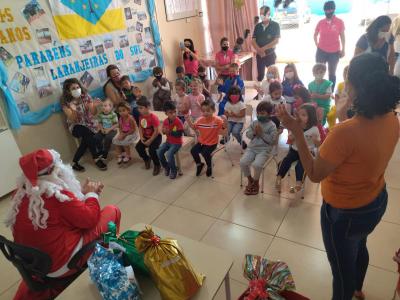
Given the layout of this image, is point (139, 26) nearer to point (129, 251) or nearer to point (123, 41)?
point (123, 41)

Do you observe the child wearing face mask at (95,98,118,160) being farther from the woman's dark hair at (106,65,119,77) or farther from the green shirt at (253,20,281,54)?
the green shirt at (253,20,281,54)

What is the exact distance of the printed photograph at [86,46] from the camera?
4.23m

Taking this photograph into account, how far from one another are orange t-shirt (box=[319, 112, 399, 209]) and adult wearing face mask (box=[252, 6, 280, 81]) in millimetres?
4440

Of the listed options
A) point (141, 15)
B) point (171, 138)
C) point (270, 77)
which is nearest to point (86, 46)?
point (141, 15)

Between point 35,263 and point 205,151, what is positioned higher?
point 35,263

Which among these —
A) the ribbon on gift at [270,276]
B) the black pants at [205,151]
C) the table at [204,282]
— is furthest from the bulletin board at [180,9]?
the ribbon on gift at [270,276]

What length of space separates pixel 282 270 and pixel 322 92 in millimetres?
3042

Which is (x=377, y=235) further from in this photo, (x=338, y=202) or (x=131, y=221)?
(x=131, y=221)

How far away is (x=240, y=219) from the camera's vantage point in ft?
9.32

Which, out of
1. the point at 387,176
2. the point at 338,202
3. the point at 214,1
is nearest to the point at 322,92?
the point at 387,176

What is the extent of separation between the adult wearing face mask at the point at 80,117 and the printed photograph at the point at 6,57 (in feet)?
2.12

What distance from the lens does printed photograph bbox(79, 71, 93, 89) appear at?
14.2ft

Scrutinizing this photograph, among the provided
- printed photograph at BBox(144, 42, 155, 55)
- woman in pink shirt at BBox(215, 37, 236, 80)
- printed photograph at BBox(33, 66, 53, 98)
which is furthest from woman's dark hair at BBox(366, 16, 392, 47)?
printed photograph at BBox(33, 66, 53, 98)

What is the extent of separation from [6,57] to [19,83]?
31 cm
